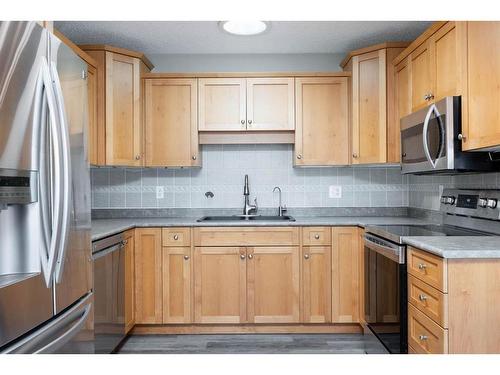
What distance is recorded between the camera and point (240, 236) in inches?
114

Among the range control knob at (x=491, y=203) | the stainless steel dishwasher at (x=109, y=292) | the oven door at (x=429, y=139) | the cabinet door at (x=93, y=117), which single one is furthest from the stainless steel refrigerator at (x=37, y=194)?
the range control knob at (x=491, y=203)

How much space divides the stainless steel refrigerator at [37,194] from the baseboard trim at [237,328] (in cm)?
157

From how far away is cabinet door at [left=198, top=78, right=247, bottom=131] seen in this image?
124 inches

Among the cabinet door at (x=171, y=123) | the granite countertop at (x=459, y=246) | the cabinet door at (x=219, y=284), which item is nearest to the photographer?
the granite countertop at (x=459, y=246)

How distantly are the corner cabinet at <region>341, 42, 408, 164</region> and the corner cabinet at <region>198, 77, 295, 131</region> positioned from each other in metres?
0.52

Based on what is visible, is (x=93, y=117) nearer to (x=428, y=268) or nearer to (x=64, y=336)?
(x=64, y=336)

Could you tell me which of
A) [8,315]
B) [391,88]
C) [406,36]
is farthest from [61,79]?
[406,36]

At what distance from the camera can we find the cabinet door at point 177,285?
290 centimetres

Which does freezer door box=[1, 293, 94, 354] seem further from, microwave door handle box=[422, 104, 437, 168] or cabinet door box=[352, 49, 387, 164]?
cabinet door box=[352, 49, 387, 164]

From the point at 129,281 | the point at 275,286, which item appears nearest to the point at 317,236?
the point at 275,286

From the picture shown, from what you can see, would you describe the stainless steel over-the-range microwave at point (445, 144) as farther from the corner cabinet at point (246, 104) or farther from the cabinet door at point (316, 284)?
the corner cabinet at point (246, 104)

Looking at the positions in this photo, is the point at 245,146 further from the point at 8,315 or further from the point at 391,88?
the point at 8,315

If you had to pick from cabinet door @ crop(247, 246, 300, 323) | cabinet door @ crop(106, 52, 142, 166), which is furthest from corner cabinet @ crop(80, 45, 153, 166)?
cabinet door @ crop(247, 246, 300, 323)

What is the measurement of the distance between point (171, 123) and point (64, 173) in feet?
6.34
